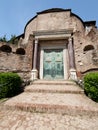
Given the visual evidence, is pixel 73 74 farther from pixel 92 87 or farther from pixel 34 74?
pixel 92 87

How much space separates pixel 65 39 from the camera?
1186 cm

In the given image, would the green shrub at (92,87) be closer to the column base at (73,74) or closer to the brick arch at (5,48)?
the column base at (73,74)

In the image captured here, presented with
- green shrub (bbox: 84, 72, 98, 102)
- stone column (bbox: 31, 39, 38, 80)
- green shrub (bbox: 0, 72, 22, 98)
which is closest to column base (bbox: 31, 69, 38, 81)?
stone column (bbox: 31, 39, 38, 80)

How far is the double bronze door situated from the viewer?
11250mm

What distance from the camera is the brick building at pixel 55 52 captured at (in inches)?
416

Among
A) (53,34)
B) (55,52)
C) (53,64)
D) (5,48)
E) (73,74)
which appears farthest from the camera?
(5,48)

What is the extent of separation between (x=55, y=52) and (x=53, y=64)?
1.22 meters

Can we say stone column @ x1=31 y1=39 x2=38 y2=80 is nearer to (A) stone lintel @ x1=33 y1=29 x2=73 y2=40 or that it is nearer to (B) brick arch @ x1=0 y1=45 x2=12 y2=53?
(A) stone lintel @ x1=33 y1=29 x2=73 y2=40

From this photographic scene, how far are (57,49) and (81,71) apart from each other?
3.23 meters

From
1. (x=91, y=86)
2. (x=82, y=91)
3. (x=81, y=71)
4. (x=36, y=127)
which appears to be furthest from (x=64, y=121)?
(x=81, y=71)

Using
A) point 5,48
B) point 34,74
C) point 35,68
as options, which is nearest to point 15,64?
point 35,68

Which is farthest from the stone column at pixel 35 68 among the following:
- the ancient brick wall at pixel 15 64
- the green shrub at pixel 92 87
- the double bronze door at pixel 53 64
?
the green shrub at pixel 92 87

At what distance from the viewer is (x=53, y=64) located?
11.5 meters

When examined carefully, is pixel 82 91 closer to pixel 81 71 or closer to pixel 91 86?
pixel 91 86
